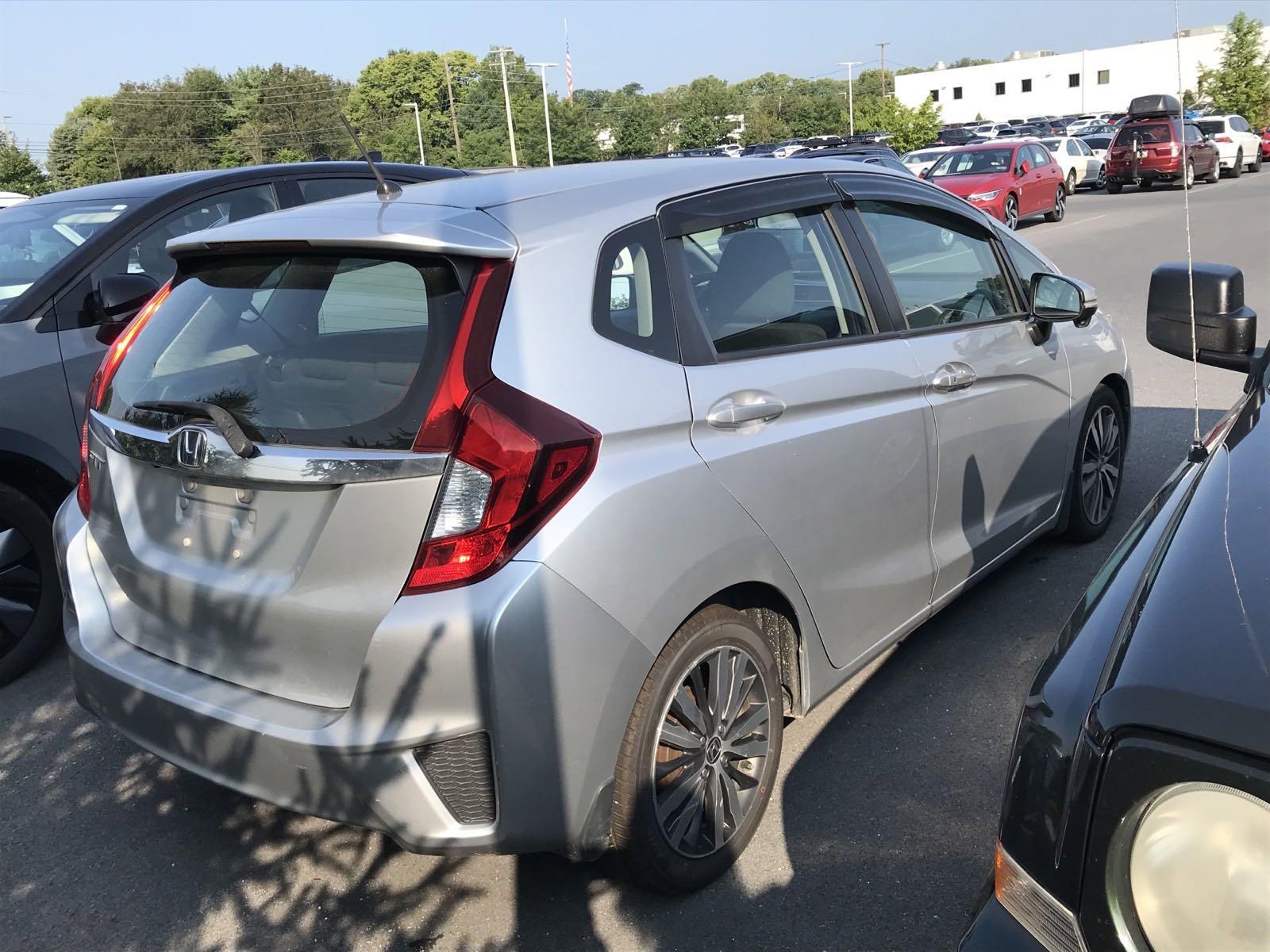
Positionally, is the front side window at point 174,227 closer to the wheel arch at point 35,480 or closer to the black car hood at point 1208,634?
the wheel arch at point 35,480

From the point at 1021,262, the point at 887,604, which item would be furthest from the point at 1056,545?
the point at 887,604

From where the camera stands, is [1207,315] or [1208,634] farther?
[1207,315]

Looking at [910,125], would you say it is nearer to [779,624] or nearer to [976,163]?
[976,163]

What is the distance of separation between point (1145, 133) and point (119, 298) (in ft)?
97.9

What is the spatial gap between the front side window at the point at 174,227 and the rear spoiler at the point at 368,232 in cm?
170

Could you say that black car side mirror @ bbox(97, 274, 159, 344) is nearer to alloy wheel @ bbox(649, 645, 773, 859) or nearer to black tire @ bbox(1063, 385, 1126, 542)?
alloy wheel @ bbox(649, 645, 773, 859)

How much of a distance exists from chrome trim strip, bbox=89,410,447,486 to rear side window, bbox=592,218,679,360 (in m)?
0.56

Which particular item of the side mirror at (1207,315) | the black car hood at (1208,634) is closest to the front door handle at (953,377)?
the side mirror at (1207,315)

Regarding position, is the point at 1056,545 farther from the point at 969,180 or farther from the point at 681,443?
the point at 969,180

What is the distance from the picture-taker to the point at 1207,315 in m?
3.14

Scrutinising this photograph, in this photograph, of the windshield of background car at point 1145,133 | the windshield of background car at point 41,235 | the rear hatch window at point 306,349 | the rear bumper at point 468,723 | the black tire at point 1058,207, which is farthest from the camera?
the windshield of background car at point 1145,133

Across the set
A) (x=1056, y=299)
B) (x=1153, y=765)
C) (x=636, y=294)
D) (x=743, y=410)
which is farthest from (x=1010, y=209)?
(x=1153, y=765)

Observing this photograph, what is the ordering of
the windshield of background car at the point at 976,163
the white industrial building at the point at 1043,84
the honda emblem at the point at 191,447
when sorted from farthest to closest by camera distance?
1. the white industrial building at the point at 1043,84
2. the windshield of background car at the point at 976,163
3. the honda emblem at the point at 191,447

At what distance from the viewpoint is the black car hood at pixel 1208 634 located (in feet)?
4.62
